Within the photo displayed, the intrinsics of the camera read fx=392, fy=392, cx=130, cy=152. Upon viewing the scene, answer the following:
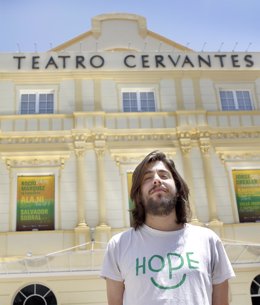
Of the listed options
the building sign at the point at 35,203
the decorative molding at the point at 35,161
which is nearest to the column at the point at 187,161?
the decorative molding at the point at 35,161

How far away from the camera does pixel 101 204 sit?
14.9 meters

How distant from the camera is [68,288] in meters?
13.6

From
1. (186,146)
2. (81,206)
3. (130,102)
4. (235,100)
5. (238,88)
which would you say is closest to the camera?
(81,206)

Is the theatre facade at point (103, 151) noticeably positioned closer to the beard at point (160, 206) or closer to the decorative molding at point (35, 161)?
the decorative molding at point (35, 161)

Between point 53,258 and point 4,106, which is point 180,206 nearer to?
point 53,258

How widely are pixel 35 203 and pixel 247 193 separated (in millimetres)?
8312

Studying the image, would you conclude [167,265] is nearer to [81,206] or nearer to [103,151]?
[81,206]

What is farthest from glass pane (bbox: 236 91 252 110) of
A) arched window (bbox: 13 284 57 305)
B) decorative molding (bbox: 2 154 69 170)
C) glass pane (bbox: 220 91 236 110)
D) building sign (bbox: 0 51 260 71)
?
arched window (bbox: 13 284 57 305)

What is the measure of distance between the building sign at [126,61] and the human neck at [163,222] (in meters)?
15.1

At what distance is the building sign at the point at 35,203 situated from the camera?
14.6 metres

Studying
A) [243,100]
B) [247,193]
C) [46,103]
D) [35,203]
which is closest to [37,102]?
[46,103]

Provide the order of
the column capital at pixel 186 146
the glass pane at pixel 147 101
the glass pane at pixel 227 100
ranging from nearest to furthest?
1. the column capital at pixel 186 146
2. the glass pane at pixel 147 101
3. the glass pane at pixel 227 100

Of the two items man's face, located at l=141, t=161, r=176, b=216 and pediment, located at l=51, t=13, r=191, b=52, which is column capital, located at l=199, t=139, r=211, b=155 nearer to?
pediment, located at l=51, t=13, r=191, b=52

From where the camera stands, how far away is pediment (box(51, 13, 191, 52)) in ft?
65.0
